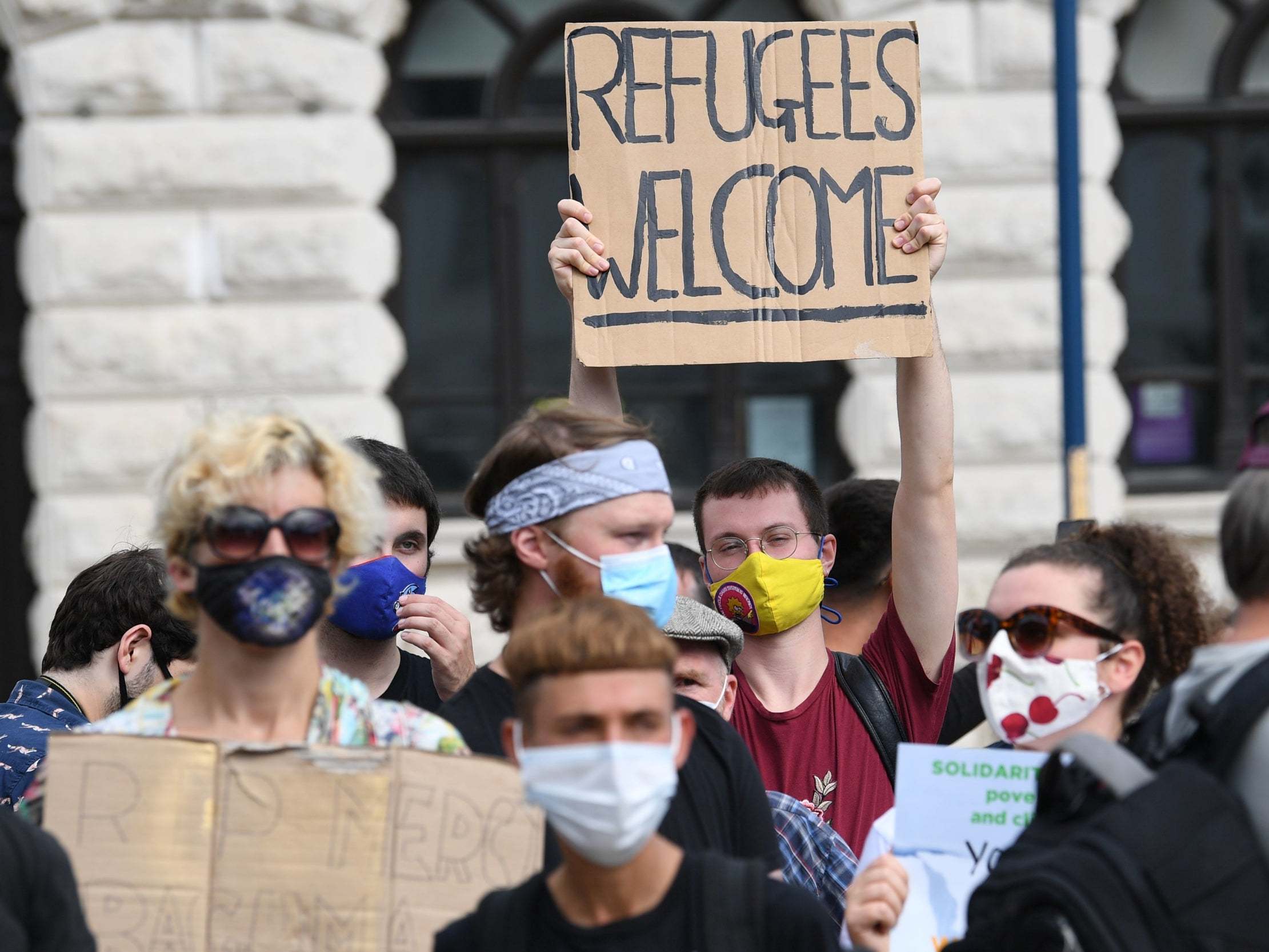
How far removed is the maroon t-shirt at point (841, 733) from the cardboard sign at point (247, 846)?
1251 millimetres

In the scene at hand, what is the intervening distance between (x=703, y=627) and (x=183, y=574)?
4.67 ft

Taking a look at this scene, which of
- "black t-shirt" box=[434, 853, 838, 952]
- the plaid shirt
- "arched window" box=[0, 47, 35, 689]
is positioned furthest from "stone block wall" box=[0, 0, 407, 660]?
"black t-shirt" box=[434, 853, 838, 952]

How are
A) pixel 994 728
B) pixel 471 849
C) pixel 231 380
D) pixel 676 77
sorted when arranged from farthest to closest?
pixel 231 380 → pixel 676 77 → pixel 994 728 → pixel 471 849

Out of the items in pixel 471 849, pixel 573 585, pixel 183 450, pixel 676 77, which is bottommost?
pixel 471 849

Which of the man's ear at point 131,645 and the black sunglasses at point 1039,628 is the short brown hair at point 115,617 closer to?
the man's ear at point 131,645

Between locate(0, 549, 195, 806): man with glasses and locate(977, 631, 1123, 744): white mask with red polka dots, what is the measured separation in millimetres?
2109

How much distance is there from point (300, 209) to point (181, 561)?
18.3 feet

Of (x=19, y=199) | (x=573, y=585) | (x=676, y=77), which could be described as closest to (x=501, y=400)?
(x=19, y=199)

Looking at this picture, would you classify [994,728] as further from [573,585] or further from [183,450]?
[183,450]

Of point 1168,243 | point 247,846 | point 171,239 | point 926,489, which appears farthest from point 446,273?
point 247,846

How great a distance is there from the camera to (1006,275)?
811 cm

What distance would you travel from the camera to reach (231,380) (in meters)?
7.93

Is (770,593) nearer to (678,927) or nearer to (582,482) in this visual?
(582,482)

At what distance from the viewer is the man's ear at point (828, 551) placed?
418 centimetres
